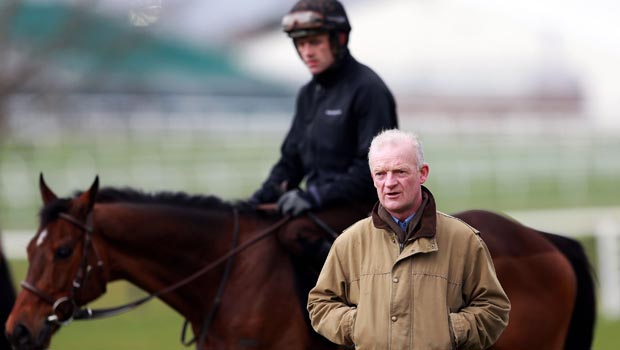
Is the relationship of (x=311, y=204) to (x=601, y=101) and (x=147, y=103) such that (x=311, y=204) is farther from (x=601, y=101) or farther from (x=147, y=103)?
(x=601, y=101)

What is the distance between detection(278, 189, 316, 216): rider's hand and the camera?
576 centimetres

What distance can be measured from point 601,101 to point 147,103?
20.9 m

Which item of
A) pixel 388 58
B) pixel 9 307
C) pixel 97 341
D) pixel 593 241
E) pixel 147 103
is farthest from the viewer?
pixel 388 58

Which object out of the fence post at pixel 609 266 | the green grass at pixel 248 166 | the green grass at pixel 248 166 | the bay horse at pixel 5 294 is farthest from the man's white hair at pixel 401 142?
the green grass at pixel 248 166

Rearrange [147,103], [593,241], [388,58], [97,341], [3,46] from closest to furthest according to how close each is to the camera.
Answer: [97,341], [593,241], [3,46], [147,103], [388,58]

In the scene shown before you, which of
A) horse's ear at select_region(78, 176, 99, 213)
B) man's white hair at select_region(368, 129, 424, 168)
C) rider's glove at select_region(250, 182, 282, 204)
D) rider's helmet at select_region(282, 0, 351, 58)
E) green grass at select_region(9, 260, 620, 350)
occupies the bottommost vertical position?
green grass at select_region(9, 260, 620, 350)

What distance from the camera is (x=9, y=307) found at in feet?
20.8

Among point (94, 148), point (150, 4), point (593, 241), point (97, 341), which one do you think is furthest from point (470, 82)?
point (150, 4)

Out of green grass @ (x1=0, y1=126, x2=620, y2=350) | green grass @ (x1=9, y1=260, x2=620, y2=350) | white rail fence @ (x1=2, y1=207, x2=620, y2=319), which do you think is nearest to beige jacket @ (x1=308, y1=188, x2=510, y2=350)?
green grass @ (x1=9, y1=260, x2=620, y2=350)

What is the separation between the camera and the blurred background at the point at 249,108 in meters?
15.8

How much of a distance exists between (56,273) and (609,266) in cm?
1005

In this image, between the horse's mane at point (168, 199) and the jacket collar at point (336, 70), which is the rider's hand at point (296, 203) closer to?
the horse's mane at point (168, 199)

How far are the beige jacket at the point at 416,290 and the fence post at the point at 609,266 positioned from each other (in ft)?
35.2

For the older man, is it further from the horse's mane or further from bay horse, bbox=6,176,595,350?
the horse's mane
